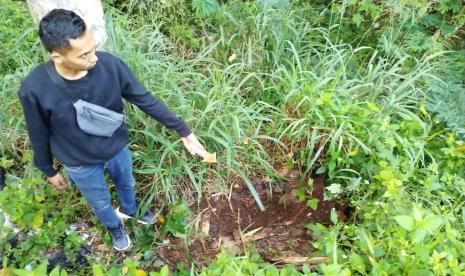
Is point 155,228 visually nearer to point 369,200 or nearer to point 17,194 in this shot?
point 17,194

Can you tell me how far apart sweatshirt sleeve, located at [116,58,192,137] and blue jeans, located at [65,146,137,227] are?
31 centimetres

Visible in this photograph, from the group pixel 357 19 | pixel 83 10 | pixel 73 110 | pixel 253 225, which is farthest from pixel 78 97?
pixel 357 19

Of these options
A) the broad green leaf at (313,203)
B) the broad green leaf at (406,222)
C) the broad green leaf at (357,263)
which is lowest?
the broad green leaf at (313,203)

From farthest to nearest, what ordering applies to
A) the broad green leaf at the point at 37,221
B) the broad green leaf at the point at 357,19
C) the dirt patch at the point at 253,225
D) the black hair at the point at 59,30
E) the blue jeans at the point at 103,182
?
1. the broad green leaf at the point at 357,19
2. the dirt patch at the point at 253,225
3. the broad green leaf at the point at 37,221
4. the blue jeans at the point at 103,182
5. the black hair at the point at 59,30

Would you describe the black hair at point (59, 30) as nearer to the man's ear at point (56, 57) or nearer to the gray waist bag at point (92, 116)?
the man's ear at point (56, 57)

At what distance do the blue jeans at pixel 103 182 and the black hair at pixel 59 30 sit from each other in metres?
0.64

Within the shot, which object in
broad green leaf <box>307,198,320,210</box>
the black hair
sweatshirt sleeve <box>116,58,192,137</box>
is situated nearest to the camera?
the black hair

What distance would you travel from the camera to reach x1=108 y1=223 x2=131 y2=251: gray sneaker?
7.22 ft

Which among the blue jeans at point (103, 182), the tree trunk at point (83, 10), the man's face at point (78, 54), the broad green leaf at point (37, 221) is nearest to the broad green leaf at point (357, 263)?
the blue jeans at point (103, 182)

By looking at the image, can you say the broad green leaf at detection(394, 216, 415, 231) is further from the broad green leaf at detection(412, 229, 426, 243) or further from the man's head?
the man's head

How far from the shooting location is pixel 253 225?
2395 millimetres

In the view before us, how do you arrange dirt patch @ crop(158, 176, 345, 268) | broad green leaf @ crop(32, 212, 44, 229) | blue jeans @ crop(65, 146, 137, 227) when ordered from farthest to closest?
1. dirt patch @ crop(158, 176, 345, 268)
2. broad green leaf @ crop(32, 212, 44, 229)
3. blue jeans @ crop(65, 146, 137, 227)

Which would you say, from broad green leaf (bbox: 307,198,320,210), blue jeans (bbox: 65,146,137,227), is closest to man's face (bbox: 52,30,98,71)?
blue jeans (bbox: 65,146,137,227)

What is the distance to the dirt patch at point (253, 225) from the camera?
227cm
